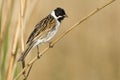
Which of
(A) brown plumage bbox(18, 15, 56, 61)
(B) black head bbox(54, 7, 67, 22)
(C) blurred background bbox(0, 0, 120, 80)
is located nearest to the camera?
(A) brown plumage bbox(18, 15, 56, 61)

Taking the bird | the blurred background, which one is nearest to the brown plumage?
the bird

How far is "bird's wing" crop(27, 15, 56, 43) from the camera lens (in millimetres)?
3823

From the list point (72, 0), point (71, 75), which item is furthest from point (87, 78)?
point (72, 0)

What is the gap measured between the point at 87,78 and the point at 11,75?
2.45 metres

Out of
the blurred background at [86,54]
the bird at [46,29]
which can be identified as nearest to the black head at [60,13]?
the bird at [46,29]

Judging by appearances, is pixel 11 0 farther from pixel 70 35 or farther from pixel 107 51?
pixel 70 35

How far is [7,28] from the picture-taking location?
3.50 meters

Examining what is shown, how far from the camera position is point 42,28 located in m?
3.97

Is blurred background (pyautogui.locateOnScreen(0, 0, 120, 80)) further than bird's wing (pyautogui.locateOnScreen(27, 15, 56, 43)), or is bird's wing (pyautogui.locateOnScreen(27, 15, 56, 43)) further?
blurred background (pyautogui.locateOnScreen(0, 0, 120, 80))

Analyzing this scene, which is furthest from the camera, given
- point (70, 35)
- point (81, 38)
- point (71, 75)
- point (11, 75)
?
point (70, 35)

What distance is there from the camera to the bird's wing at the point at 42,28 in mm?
3823

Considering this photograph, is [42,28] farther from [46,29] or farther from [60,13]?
[60,13]

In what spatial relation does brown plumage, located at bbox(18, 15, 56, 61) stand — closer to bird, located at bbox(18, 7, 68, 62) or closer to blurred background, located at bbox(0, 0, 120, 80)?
bird, located at bbox(18, 7, 68, 62)

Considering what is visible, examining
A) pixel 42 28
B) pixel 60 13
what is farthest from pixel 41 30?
pixel 60 13
